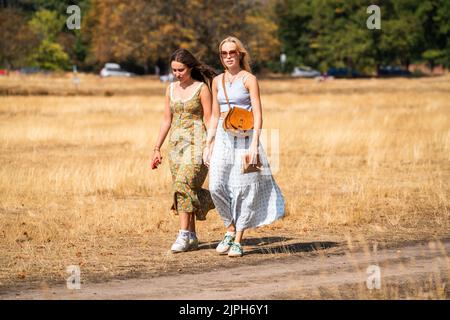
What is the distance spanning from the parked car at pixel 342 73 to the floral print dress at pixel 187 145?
302ft

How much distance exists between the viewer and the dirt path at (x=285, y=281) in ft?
24.3

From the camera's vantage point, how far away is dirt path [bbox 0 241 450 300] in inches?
292

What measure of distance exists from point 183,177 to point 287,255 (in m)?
1.20

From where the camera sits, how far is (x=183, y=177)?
9414 mm

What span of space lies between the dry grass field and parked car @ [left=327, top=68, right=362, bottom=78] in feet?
242

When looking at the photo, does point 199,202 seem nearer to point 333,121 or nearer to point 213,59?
point 333,121

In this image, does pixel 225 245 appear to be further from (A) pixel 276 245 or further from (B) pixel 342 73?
(B) pixel 342 73

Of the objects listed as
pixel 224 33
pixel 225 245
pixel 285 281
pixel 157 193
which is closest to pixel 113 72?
pixel 224 33

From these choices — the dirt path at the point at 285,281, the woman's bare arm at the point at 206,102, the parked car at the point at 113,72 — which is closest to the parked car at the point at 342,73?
the parked car at the point at 113,72

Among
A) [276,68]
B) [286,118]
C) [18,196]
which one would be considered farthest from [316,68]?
[18,196]

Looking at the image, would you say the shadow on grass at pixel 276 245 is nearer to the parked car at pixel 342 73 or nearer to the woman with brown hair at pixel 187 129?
the woman with brown hair at pixel 187 129
